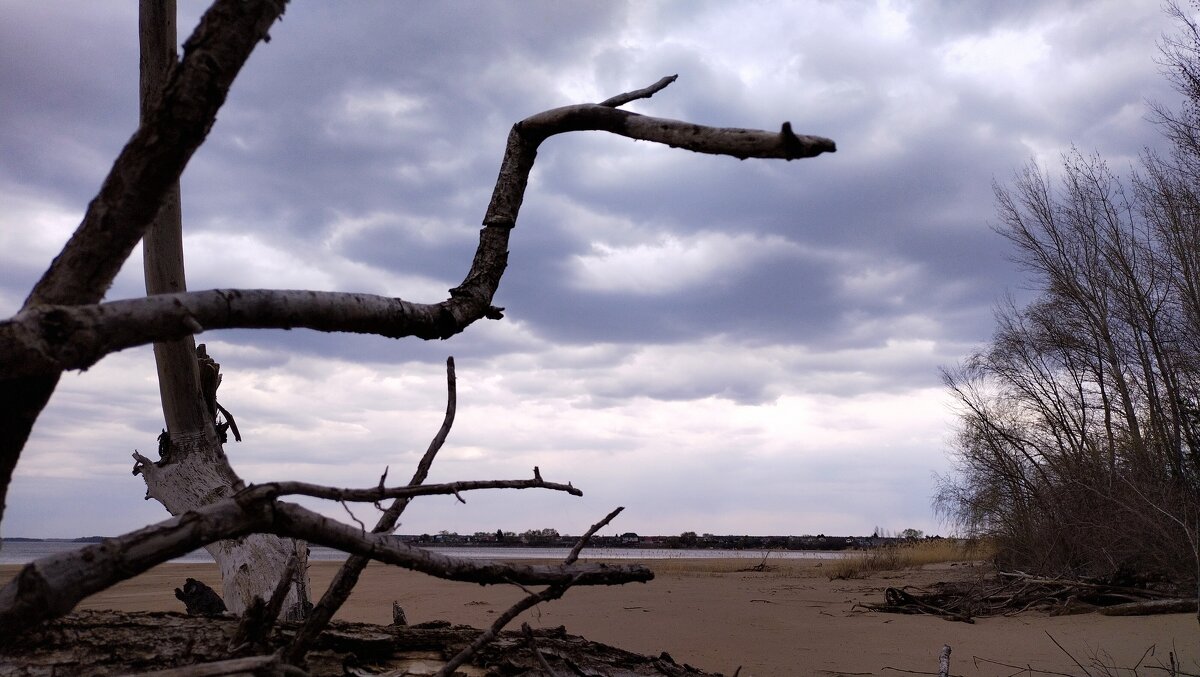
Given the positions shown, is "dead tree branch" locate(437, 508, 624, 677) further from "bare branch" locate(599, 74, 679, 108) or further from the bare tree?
"bare branch" locate(599, 74, 679, 108)

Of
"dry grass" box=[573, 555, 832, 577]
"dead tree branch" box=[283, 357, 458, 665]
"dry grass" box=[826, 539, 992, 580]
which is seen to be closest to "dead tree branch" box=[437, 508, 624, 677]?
"dead tree branch" box=[283, 357, 458, 665]

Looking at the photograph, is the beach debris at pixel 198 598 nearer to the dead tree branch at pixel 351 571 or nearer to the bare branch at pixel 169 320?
the dead tree branch at pixel 351 571

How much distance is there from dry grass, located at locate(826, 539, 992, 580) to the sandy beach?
15.8 feet

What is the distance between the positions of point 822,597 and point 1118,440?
256 inches

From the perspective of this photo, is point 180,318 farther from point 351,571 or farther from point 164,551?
point 351,571

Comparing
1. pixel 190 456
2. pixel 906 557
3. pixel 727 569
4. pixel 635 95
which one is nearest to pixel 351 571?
pixel 635 95

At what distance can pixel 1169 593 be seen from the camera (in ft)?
23.7

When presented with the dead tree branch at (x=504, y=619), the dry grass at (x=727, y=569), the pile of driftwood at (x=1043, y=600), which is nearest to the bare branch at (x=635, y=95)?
the dead tree branch at (x=504, y=619)

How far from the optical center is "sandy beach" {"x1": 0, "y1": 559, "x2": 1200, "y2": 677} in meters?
4.84

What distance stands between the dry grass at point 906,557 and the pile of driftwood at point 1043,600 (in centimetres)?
530

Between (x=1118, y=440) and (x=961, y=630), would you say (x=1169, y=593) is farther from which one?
(x=1118, y=440)

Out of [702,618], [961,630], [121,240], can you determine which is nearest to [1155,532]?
[961,630]

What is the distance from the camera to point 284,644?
2.13 m

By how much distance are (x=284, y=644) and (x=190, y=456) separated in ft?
8.52
